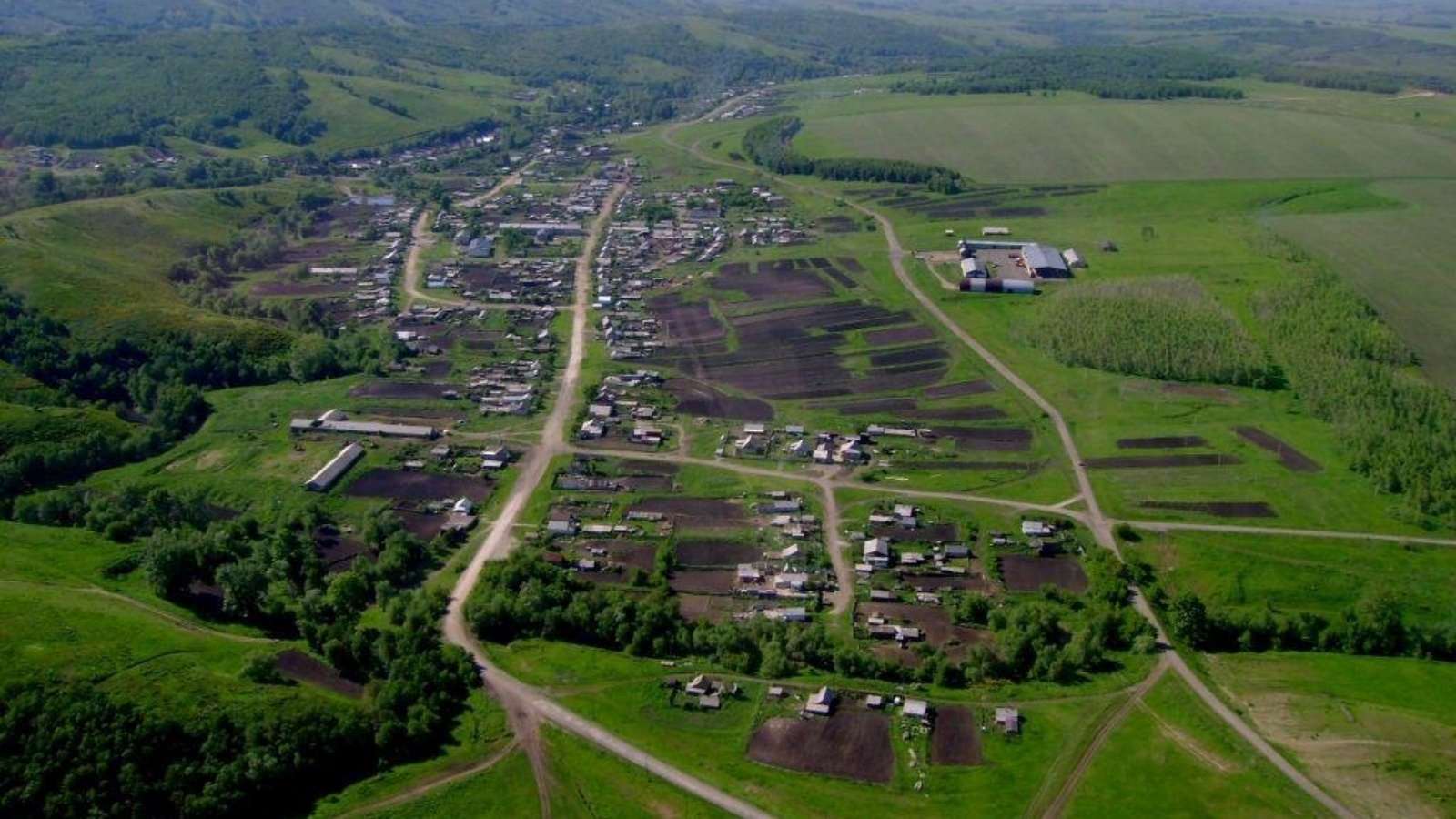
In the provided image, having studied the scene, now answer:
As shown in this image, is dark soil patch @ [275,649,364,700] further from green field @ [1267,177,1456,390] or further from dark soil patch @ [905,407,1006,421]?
green field @ [1267,177,1456,390]

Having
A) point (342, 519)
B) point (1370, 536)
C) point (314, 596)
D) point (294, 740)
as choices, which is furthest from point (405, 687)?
point (1370, 536)

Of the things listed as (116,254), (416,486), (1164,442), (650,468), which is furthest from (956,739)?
(116,254)

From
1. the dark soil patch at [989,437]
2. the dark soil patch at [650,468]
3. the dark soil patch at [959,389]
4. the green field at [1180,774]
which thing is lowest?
the green field at [1180,774]

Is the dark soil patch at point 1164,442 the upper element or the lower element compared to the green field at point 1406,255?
lower

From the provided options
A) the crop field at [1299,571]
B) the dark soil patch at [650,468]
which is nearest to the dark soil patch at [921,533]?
the crop field at [1299,571]

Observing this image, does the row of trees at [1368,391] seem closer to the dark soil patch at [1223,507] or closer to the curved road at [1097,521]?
the dark soil patch at [1223,507]

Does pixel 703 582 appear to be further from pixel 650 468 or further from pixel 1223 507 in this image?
pixel 1223 507
